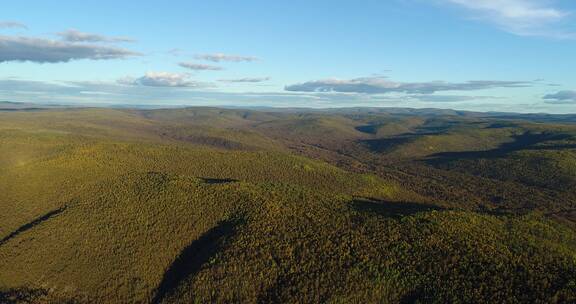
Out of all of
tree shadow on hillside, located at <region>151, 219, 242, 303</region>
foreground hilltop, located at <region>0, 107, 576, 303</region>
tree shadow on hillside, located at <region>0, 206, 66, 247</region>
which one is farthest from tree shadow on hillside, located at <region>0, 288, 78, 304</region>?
tree shadow on hillside, located at <region>0, 206, 66, 247</region>

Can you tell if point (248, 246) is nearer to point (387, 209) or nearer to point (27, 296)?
point (387, 209)

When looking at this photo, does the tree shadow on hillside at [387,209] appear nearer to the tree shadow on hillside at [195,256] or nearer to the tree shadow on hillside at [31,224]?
the tree shadow on hillside at [195,256]

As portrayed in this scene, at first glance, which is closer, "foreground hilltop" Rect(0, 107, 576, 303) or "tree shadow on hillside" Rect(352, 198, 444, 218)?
"foreground hilltop" Rect(0, 107, 576, 303)

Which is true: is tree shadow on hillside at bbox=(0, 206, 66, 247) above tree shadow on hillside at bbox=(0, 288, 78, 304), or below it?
above

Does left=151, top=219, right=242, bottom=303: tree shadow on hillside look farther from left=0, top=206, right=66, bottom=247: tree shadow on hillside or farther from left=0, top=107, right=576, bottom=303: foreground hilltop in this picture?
left=0, top=206, right=66, bottom=247: tree shadow on hillside

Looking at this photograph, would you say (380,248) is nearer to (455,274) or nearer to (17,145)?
(455,274)

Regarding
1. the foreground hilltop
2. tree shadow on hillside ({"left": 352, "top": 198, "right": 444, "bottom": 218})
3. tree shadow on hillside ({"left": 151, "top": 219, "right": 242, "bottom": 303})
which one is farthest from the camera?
tree shadow on hillside ({"left": 352, "top": 198, "right": 444, "bottom": 218})

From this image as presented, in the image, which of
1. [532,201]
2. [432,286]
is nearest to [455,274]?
[432,286]

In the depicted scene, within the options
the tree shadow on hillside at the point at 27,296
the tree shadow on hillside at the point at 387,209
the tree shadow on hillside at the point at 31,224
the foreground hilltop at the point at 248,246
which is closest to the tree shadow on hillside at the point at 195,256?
the foreground hilltop at the point at 248,246

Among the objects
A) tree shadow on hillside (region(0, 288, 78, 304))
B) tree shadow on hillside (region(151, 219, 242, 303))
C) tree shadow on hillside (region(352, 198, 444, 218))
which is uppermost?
tree shadow on hillside (region(352, 198, 444, 218))
